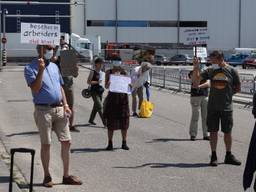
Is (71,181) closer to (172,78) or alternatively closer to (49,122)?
(49,122)

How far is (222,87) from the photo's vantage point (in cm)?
995

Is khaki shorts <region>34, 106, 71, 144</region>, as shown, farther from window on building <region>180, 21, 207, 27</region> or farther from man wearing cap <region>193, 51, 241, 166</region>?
window on building <region>180, 21, 207, 27</region>

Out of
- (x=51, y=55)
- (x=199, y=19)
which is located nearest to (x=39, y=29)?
(x=51, y=55)

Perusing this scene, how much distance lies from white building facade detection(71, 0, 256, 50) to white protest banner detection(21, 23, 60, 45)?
77081 mm

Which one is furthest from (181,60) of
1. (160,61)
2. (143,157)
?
(143,157)

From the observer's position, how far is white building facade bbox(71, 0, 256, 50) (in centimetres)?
8719

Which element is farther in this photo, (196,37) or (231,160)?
(196,37)

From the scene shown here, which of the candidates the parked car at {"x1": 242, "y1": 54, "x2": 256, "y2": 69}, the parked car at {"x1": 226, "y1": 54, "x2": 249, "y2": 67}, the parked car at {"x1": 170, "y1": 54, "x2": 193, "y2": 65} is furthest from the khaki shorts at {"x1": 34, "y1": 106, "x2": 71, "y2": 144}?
the parked car at {"x1": 170, "y1": 54, "x2": 193, "y2": 65}

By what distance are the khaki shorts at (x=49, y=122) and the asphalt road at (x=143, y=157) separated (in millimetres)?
678

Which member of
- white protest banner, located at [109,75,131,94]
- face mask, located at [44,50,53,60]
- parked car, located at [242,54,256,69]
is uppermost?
face mask, located at [44,50,53,60]

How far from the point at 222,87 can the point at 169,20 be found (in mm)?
79716

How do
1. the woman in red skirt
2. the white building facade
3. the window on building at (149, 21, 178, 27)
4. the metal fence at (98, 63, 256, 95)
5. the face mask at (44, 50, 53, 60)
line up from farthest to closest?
the window on building at (149, 21, 178, 27) < the white building facade < the metal fence at (98, 63, 256, 95) < the woman in red skirt < the face mask at (44, 50, 53, 60)

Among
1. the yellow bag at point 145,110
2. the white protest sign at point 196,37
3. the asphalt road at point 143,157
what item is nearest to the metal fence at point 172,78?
the yellow bag at point 145,110

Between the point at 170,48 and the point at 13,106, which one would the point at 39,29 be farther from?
the point at 170,48
